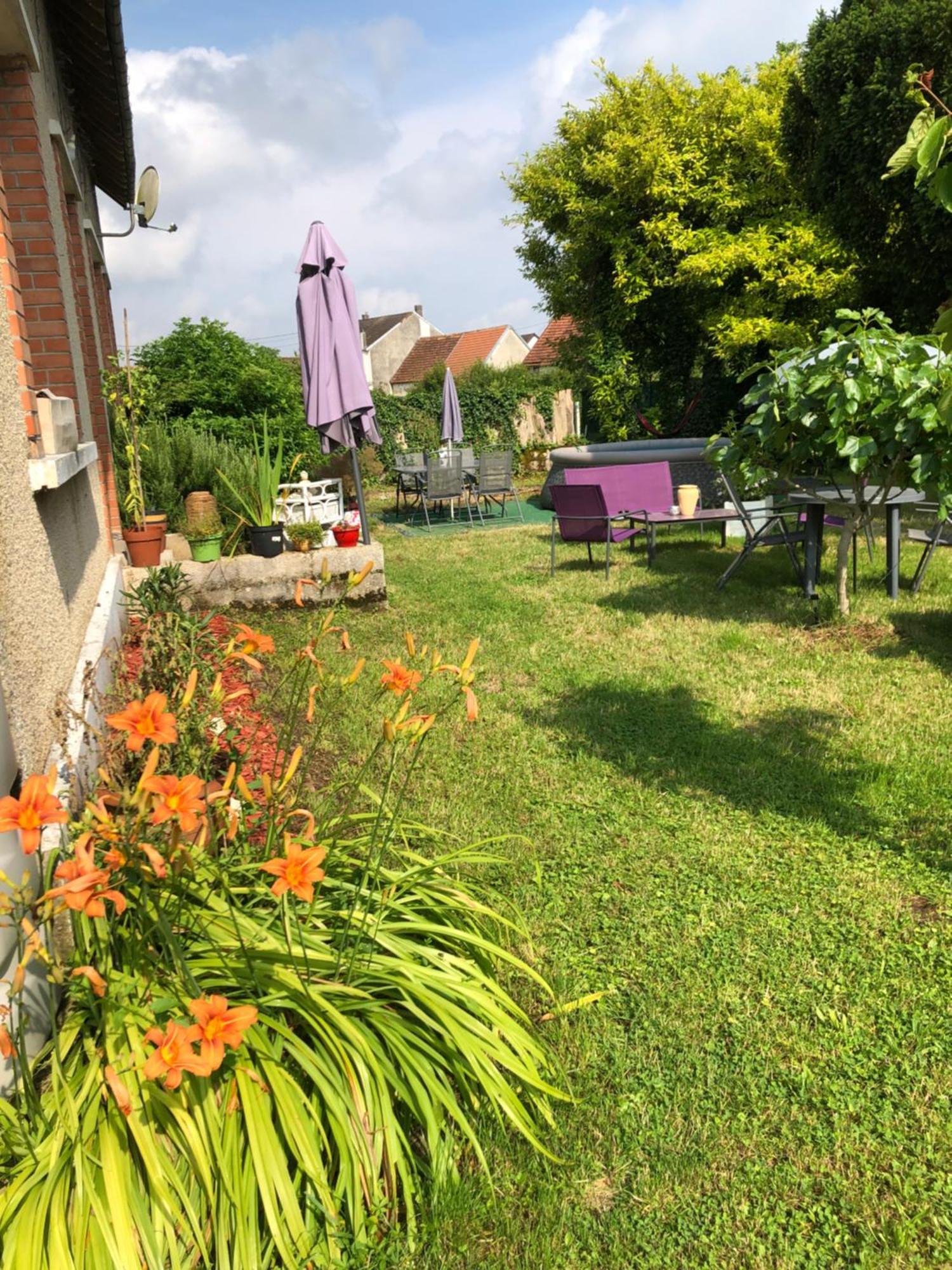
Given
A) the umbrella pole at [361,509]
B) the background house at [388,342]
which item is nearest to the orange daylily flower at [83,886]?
the umbrella pole at [361,509]

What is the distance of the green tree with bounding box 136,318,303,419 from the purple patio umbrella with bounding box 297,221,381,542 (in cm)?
288

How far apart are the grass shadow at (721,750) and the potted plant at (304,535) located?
3.36m

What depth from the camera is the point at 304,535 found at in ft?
24.7

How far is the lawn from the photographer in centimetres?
181

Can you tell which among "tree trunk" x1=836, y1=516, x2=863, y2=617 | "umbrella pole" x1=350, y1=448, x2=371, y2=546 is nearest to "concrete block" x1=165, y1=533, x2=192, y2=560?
"umbrella pole" x1=350, y1=448, x2=371, y2=546

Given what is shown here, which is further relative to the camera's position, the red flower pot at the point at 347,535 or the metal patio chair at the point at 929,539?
the red flower pot at the point at 347,535

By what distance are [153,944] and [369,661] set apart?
12.0ft

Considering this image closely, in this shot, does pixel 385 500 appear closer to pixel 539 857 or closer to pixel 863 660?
pixel 863 660

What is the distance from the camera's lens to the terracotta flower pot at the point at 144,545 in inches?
258

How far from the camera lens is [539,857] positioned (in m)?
3.23

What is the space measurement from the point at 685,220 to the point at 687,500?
9.22 meters

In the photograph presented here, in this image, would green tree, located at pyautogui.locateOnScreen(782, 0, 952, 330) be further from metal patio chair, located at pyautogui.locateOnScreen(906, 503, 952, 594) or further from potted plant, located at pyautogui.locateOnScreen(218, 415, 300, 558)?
potted plant, located at pyautogui.locateOnScreen(218, 415, 300, 558)

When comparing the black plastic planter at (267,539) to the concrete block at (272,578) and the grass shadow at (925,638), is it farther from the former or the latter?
the grass shadow at (925,638)

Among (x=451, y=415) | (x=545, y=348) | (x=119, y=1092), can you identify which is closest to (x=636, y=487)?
(x=451, y=415)
